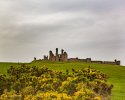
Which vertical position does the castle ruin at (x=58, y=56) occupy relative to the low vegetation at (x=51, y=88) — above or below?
above

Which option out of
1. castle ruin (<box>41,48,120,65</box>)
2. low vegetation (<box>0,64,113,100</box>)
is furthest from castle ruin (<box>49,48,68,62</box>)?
low vegetation (<box>0,64,113,100</box>)

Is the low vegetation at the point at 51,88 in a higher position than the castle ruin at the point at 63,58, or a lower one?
lower

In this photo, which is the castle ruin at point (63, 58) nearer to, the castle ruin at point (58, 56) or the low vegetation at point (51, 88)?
the castle ruin at point (58, 56)

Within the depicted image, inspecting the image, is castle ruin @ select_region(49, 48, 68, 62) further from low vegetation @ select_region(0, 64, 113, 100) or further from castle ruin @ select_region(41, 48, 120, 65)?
low vegetation @ select_region(0, 64, 113, 100)

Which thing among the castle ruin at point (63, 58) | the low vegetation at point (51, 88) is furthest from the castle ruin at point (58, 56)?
the low vegetation at point (51, 88)

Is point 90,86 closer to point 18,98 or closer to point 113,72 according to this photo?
point 18,98

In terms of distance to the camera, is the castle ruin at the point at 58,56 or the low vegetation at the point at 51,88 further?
the castle ruin at the point at 58,56

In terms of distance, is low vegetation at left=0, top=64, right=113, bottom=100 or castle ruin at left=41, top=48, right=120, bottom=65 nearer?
low vegetation at left=0, top=64, right=113, bottom=100

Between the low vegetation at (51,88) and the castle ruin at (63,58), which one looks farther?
the castle ruin at (63,58)

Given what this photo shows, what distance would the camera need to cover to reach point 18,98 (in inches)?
1118

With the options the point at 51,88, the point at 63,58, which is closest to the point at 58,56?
the point at 63,58

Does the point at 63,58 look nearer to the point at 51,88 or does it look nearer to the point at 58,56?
the point at 58,56

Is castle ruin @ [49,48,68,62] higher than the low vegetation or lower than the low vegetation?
higher

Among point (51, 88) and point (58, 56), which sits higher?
point (58, 56)
